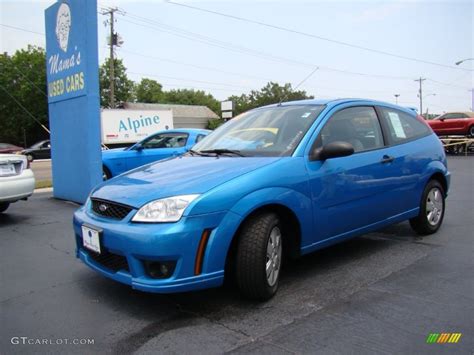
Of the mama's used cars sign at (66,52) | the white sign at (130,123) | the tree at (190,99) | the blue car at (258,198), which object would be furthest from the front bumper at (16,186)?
the tree at (190,99)

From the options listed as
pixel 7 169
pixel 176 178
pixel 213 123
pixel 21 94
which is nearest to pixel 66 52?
pixel 7 169

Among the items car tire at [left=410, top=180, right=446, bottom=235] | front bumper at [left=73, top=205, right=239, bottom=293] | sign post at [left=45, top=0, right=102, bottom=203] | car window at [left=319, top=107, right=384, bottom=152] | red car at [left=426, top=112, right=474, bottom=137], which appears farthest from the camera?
red car at [left=426, top=112, right=474, bottom=137]

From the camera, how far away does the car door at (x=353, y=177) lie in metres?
3.78

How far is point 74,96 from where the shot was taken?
311 inches

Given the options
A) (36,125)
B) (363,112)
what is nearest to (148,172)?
(363,112)

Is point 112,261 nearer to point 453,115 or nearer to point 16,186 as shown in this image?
point 16,186

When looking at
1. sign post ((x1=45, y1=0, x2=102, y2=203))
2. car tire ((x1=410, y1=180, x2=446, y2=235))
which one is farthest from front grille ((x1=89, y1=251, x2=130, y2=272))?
sign post ((x1=45, y1=0, x2=102, y2=203))

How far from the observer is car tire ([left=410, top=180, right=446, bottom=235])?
5117mm

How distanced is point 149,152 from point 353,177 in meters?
6.45

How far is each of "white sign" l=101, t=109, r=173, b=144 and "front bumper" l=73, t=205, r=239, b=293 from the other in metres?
22.6

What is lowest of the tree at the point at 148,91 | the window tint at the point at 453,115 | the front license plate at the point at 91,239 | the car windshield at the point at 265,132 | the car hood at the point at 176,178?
the front license plate at the point at 91,239

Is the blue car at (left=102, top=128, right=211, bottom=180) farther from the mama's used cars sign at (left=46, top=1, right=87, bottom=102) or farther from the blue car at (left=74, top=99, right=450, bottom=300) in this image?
the blue car at (left=74, top=99, right=450, bottom=300)

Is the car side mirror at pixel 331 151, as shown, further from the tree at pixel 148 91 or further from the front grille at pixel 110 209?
the tree at pixel 148 91

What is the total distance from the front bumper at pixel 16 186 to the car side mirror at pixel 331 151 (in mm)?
4760
